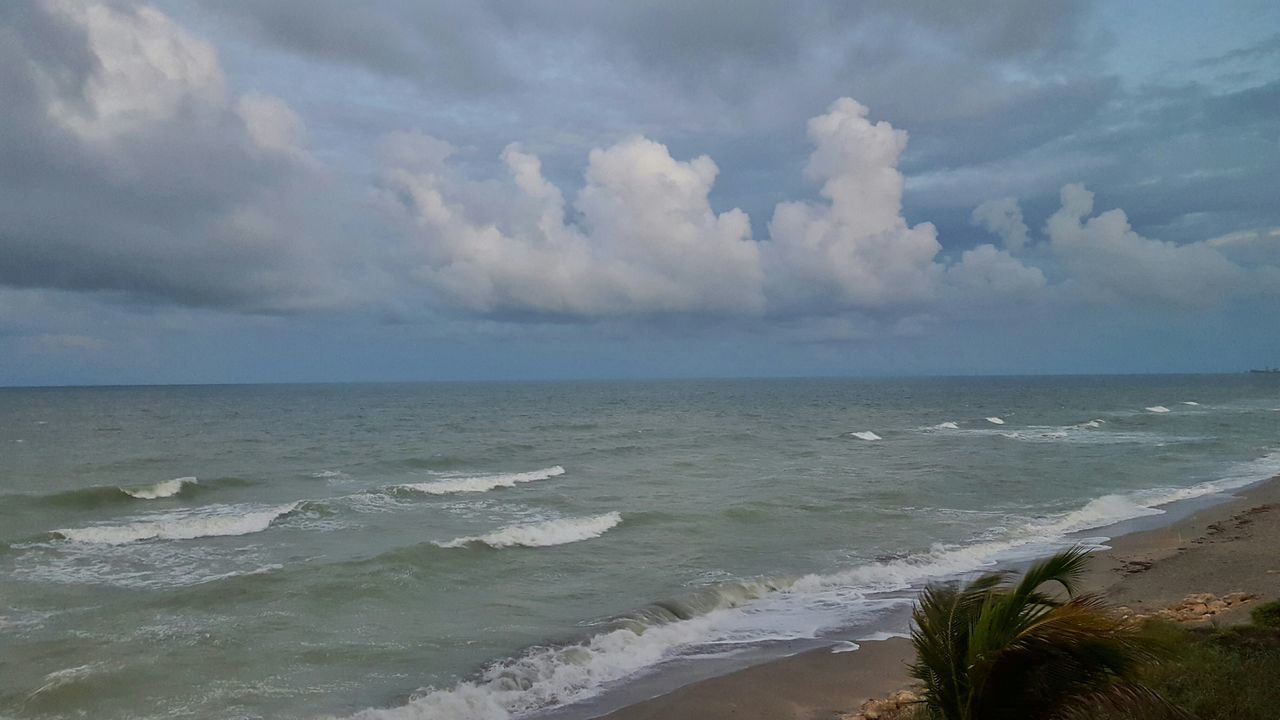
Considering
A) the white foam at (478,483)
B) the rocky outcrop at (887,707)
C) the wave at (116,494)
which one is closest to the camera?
the rocky outcrop at (887,707)

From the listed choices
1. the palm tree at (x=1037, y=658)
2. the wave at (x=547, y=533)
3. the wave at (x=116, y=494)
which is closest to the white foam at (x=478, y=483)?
the wave at (x=116, y=494)

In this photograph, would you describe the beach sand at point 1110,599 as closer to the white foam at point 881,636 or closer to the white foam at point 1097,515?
the white foam at point 881,636

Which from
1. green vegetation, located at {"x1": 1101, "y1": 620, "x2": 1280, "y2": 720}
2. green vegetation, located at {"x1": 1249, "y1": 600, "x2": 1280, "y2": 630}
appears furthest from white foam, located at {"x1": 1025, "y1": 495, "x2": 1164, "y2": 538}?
green vegetation, located at {"x1": 1101, "y1": 620, "x2": 1280, "y2": 720}

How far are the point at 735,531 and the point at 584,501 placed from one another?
754 cm

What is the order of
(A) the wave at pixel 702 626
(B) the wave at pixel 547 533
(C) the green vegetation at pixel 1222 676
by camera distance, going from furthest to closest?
(B) the wave at pixel 547 533
(A) the wave at pixel 702 626
(C) the green vegetation at pixel 1222 676

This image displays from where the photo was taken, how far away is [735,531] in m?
23.4

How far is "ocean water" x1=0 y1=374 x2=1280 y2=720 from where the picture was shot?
12.2 meters

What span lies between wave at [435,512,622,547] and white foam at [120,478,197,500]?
16.2 m

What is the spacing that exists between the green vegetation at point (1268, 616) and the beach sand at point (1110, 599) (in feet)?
2.44

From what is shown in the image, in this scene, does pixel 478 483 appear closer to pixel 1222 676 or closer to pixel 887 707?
pixel 887 707

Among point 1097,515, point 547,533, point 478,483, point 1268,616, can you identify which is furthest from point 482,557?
point 1097,515

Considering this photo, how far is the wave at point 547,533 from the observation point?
21.5m

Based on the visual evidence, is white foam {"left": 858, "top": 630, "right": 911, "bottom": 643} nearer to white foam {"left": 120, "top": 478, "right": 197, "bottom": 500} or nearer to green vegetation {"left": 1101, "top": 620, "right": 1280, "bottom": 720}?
green vegetation {"left": 1101, "top": 620, "right": 1280, "bottom": 720}

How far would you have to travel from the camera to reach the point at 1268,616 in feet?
32.8
